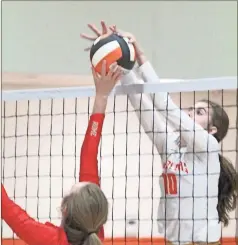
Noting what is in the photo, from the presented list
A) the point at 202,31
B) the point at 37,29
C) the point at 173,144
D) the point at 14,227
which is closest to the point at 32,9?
the point at 37,29

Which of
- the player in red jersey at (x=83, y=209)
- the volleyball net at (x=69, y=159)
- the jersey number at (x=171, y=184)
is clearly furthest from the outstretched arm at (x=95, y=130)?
the volleyball net at (x=69, y=159)

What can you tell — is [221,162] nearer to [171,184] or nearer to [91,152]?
[171,184]

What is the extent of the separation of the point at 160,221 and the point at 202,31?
4.62 feet

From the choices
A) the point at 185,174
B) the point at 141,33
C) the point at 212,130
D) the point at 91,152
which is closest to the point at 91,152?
Result: the point at 91,152

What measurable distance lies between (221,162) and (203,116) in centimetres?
15

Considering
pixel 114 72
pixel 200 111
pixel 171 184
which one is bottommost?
pixel 171 184

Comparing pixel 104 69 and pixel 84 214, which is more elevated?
pixel 104 69

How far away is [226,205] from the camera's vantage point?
6.30ft

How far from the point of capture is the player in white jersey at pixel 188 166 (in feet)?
5.93

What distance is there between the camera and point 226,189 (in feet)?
6.30

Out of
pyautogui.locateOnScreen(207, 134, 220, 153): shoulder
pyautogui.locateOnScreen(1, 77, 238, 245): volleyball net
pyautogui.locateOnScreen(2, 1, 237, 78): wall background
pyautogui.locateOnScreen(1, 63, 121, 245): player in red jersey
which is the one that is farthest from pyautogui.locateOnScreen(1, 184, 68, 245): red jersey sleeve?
pyautogui.locateOnScreen(2, 1, 237, 78): wall background

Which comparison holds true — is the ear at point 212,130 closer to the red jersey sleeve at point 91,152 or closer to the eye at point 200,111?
the eye at point 200,111

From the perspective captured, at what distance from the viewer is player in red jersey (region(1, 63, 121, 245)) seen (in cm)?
152

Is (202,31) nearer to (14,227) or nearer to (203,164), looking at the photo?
(203,164)
